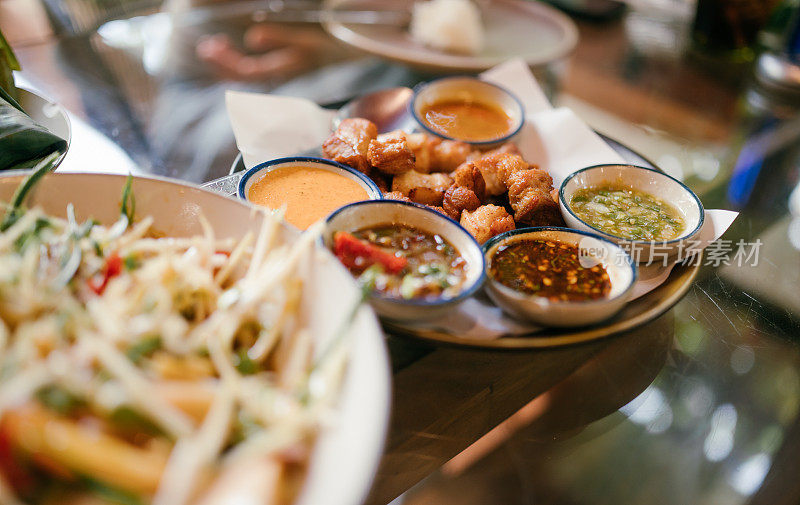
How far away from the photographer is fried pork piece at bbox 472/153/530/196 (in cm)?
227

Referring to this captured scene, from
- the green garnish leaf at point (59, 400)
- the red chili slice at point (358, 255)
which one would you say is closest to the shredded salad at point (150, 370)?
the green garnish leaf at point (59, 400)

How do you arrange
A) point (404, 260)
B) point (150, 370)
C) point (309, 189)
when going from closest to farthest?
point (150, 370) → point (404, 260) → point (309, 189)

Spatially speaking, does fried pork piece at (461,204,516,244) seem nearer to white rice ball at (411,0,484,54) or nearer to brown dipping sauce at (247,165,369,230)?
brown dipping sauce at (247,165,369,230)

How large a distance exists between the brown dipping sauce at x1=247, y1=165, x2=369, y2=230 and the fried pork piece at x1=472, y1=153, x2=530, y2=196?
493 mm

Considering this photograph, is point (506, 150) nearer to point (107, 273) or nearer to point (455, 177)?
point (455, 177)

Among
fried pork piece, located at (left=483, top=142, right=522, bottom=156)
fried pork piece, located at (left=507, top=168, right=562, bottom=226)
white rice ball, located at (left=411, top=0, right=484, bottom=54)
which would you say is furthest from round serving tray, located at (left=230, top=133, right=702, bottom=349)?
white rice ball, located at (left=411, top=0, right=484, bottom=54)

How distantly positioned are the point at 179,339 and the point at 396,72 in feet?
9.44

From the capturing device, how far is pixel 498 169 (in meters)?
2.28

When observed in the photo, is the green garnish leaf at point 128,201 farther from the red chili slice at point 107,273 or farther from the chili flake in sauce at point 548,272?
the chili flake in sauce at point 548,272

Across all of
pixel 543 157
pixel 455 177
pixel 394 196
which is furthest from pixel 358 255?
pixel 543 157

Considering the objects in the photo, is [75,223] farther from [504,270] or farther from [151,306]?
[504,270]

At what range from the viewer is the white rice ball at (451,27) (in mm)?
3457

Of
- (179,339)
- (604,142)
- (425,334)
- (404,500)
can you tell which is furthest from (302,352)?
(604,142)

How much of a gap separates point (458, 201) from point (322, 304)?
3.18ft
